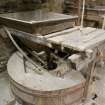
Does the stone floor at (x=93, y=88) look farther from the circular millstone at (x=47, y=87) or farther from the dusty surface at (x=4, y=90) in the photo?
the circular millstone at (x=47, y=87)

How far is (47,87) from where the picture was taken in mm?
1373

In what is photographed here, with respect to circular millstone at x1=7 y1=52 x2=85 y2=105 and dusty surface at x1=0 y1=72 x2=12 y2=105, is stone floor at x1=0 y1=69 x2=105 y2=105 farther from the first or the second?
circular millstone at x1=7 y1=52 x2=85 y2=105

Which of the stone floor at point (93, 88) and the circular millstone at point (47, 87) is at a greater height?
the circular millstone at point (47, 87)

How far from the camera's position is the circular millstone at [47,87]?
1359 mm

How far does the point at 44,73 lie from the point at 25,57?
12.2 inches

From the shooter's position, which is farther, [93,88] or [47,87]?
[93,88]

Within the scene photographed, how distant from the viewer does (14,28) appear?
1611 mm

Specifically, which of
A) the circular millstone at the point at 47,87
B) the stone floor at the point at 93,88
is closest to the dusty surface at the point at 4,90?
the stone floor at the point at 93,88

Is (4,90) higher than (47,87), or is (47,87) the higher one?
(47,87)

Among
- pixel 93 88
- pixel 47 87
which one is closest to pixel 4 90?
pixel 47 87

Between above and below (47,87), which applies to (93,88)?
below

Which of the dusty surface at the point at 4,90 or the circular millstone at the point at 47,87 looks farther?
the dusty surface at the point at 4,90

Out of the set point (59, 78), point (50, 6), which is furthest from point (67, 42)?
point (50, 6)

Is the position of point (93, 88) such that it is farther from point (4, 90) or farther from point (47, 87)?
point (4, 90)
